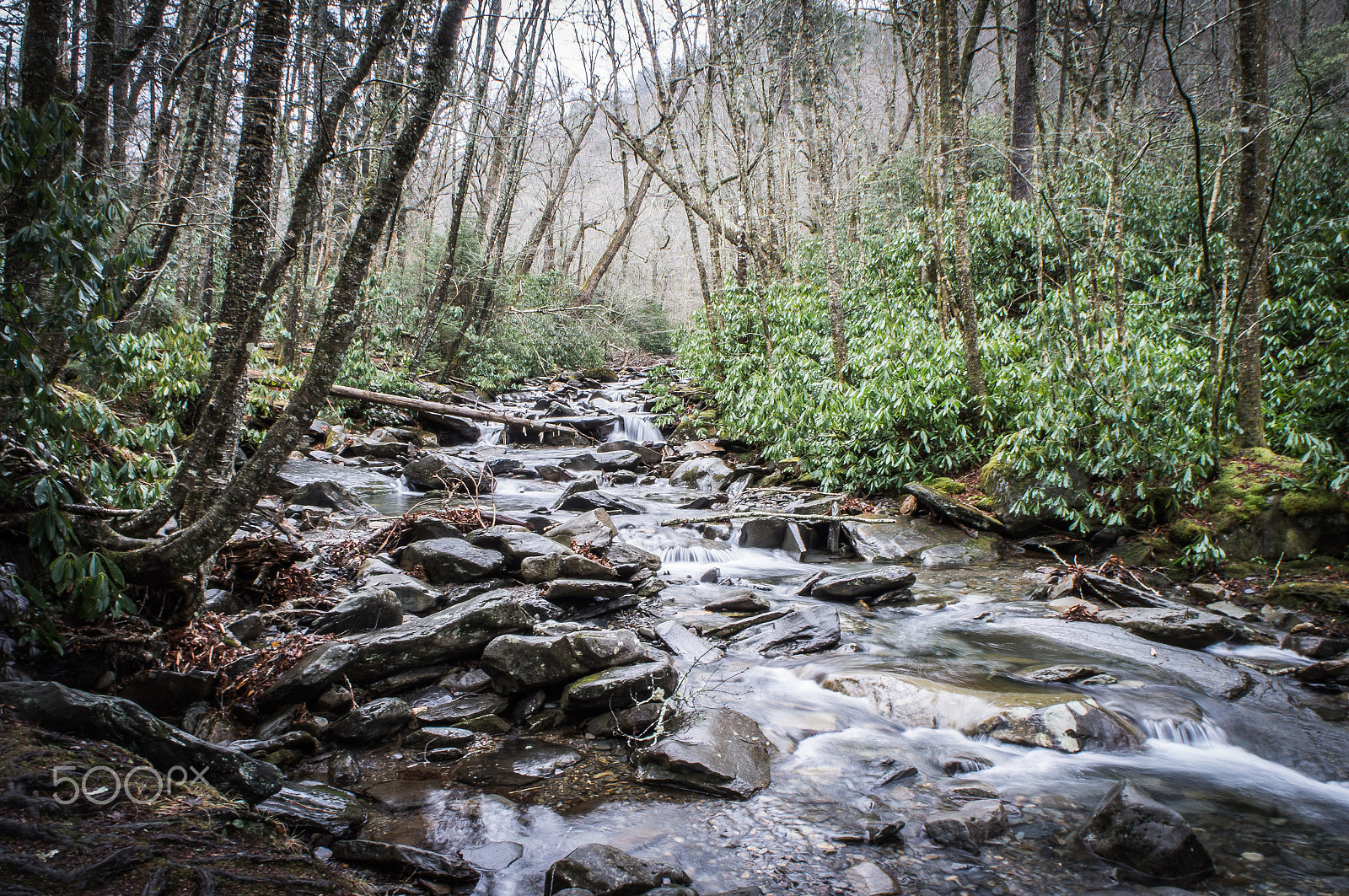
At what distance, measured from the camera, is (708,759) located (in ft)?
12.0

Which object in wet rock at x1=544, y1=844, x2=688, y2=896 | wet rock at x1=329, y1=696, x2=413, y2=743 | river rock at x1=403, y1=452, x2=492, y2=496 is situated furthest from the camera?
river rock at x1=403, y1=452, x2=492, y2=496

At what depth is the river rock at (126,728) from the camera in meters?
2.70

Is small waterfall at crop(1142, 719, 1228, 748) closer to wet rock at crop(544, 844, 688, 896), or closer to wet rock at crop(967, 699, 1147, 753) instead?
wet rock at crop(967, 699, 1147, 753)

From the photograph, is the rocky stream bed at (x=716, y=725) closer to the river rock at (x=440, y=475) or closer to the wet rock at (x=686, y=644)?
the wet rock at (x=686, y=644)

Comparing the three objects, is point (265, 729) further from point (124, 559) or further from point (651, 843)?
point (651, 843)

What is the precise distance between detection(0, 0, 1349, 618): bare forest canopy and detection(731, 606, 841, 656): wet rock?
11.6ft

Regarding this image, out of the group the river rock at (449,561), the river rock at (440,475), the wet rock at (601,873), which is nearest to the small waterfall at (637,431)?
the river rock at (440,475)

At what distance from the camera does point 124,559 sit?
12.6 feet

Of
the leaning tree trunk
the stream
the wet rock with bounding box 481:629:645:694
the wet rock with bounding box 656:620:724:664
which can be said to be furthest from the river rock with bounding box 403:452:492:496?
the leaning tree trunk

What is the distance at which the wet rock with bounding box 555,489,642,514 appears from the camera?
9633mm

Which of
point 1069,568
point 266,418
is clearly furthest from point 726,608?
point 266,418

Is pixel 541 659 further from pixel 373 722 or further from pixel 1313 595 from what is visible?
pixel 1313 595

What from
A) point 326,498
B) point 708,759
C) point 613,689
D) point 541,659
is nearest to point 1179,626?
point 708,759

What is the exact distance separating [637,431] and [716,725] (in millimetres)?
12676
